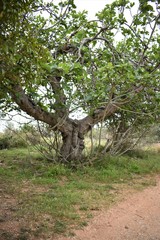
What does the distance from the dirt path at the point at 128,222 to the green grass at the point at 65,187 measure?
200 mm

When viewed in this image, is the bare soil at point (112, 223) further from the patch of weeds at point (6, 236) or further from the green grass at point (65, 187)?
the green grass at point (65, 187)

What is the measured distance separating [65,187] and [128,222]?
1.79m

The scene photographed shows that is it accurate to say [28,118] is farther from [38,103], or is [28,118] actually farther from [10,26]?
[10,26]

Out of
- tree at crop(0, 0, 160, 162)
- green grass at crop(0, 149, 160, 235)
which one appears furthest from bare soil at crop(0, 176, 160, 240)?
tree at crop(0, 0, 160, 162)

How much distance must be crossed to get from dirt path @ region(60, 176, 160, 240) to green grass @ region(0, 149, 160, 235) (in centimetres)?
20

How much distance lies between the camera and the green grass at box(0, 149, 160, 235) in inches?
155

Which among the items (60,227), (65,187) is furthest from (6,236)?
(65,187)

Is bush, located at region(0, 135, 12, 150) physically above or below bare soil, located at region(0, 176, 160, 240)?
above

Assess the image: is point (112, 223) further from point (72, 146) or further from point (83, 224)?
point (72, 146)

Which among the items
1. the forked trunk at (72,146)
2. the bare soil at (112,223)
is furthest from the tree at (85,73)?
the bare soil at (112,223)

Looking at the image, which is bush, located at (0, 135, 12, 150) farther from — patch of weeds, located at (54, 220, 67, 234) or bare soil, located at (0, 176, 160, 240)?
patch of weeds, located at (54, 220, 67, 234)

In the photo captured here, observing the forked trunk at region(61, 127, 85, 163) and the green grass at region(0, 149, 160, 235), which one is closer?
the green grass at region(0, 149, 160, 235)

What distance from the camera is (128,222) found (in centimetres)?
402

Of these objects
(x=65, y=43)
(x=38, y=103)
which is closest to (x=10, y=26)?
(x=38, y=103)
